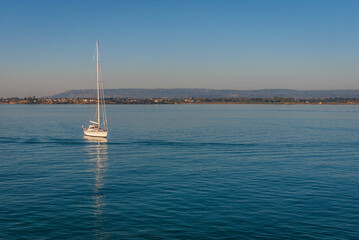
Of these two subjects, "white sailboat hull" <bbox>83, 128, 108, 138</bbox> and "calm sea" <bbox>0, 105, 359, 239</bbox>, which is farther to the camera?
"white sailboat hull" <bbox>83, 128, 108, 138</bbox>

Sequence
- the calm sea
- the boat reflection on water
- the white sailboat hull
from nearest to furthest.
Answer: the calm sea, the boat reflection on water, the white sailboat hull

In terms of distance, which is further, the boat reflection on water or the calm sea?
the boat reflection on water

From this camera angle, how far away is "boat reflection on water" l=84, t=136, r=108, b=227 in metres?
25.5

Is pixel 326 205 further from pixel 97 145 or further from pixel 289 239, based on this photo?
pixel 97 145

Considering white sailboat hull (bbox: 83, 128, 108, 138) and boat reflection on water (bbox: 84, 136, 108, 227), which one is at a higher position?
white sailboat hull (bbox: 83, 128, 108, 138)

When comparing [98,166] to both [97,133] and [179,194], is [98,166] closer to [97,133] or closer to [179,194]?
[179,194]

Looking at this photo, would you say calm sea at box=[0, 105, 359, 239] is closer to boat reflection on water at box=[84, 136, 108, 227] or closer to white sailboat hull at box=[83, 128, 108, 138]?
boat reflection on water at box=[84, 136, 108, 227]

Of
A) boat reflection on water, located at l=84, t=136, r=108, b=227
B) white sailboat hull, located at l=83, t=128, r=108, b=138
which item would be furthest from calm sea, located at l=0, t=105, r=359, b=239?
white sailboat hull, located at l=83, t=128, r=108, b=138

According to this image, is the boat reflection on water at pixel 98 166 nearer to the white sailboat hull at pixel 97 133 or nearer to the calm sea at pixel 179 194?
the calm sea at pixel 179 194

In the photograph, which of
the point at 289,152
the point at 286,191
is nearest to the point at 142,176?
the point at 286,191

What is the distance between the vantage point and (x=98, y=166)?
41906 millimetres

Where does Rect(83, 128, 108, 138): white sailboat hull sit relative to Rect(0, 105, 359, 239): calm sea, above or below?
above

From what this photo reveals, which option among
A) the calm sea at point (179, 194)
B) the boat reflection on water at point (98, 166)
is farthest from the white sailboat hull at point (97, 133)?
the calm sea at point (179, 194)

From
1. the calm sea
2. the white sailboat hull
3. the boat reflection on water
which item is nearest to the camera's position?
the calm sea
